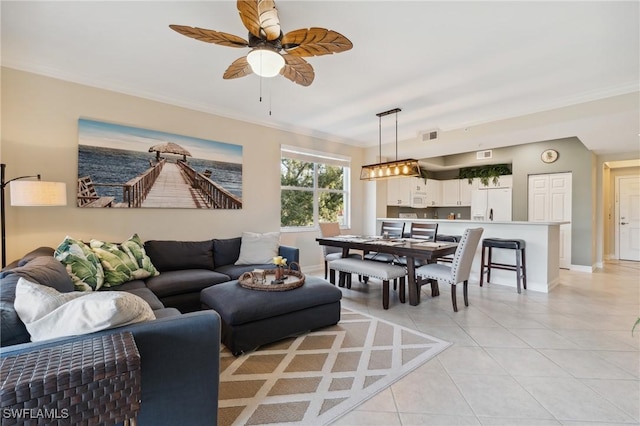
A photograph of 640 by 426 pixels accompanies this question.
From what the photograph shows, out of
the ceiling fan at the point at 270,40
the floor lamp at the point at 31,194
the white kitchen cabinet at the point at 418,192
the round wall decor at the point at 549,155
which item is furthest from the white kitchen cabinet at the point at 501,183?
the floor lamp at the point at 31,194

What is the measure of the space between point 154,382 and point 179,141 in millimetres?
3297

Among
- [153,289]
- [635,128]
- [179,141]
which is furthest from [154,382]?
[635,128]

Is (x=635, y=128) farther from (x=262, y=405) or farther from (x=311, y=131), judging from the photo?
(x=262, y=405)

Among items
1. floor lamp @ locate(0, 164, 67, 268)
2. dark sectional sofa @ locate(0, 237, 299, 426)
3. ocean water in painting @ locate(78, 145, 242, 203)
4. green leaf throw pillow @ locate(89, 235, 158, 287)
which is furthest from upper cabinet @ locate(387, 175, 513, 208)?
dark sectional sofa @ locate(0, 237, 299, 426)

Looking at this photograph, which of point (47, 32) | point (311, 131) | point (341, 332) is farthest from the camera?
point (311, 131)

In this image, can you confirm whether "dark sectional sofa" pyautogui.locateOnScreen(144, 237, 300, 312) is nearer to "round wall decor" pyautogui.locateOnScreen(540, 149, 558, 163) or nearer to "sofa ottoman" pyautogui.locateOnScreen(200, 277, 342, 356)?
"sofa ottoman" pyautogui.locateOnScreen(200, 277, 342, 356)

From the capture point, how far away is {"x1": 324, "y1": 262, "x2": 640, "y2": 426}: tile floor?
1.68 meters

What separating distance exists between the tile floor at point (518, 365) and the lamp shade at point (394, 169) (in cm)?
174

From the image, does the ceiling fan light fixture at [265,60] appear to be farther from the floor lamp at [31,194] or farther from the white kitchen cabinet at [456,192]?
the white kitchen cabinet at [456,192]

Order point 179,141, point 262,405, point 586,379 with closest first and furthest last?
point 262,405
point 586,379
point 179,141

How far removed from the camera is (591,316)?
3.20 metres

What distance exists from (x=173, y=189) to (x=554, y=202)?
7.11m

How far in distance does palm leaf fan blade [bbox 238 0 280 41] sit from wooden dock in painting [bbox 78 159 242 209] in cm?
246

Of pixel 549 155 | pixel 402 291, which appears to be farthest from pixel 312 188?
pixel 549 155
